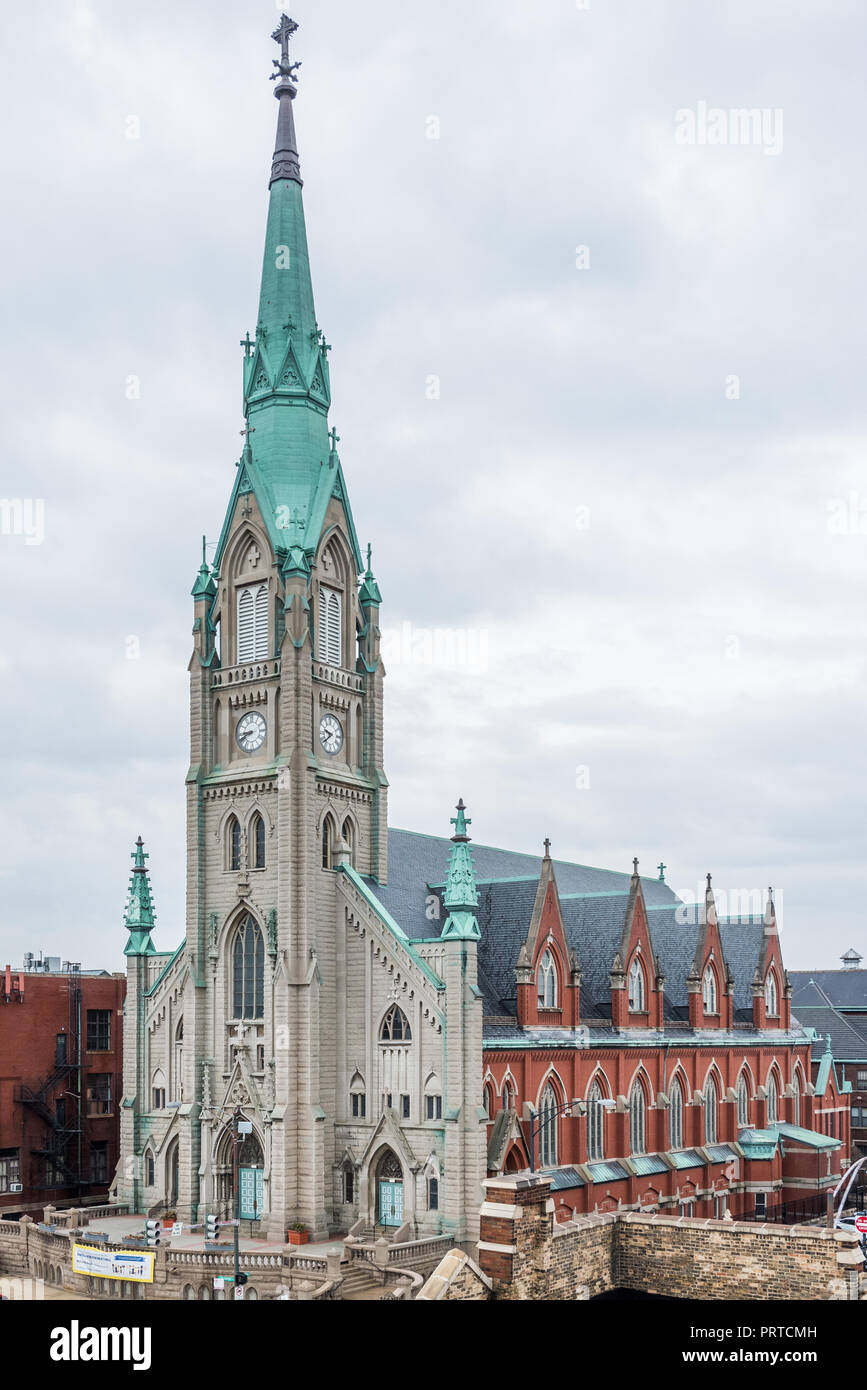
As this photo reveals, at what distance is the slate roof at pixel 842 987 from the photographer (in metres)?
121

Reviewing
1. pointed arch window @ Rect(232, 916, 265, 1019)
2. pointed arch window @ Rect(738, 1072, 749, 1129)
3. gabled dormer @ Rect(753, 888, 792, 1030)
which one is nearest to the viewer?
pointed arch window @ Rect(232, 916, 265, 1019)

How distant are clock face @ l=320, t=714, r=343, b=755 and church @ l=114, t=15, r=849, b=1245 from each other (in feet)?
0.50

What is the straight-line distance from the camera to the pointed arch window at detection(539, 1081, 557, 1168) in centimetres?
6456

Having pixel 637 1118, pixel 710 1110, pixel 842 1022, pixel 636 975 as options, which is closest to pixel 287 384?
pixel 636 975

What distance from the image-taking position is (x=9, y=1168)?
2968 inches

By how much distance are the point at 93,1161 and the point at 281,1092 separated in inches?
994

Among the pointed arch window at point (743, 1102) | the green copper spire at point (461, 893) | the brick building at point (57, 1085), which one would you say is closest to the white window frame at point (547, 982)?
the green copper spire at point (461, 893)

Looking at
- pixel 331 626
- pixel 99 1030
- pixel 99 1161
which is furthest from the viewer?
pixel 99 1030

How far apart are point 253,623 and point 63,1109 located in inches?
1243

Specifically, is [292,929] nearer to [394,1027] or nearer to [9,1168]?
[394,1027]

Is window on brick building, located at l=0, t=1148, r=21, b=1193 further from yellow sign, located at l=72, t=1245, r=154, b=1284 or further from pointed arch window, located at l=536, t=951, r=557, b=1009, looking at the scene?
pointed arch window, located at l=536, t=951, r=557, b=1009

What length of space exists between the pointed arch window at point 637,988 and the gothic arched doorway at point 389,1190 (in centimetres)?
1903

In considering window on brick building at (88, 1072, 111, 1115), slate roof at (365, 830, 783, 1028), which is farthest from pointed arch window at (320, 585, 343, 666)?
window on brick building at (88, 1072, 111, 1115)
